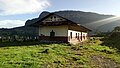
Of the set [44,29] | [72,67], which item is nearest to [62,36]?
[44,29]

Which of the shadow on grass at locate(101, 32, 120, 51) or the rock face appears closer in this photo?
the shadow on grass at locate(101, 32, 120, 51)

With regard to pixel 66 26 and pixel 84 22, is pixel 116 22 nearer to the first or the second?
pixel 84 22

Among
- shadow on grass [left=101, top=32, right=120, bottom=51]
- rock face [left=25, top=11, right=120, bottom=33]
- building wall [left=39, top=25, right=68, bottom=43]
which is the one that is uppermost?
rock face [left=25, top=11, right=120, bottom=33]

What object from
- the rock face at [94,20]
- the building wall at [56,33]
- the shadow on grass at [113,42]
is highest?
the rock face at [94,20]

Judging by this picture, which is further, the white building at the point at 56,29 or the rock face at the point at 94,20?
the rock face at the point at 94,20

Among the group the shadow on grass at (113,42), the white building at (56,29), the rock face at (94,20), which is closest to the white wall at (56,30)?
the white building at (56,29)


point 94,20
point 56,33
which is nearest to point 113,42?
point 56,33

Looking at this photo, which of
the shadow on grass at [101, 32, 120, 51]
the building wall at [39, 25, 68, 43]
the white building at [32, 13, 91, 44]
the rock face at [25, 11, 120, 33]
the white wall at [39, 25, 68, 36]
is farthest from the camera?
the rock face at [25, 11, 120, 33]

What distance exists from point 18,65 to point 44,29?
23.9 meters

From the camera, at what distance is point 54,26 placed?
1422 inches

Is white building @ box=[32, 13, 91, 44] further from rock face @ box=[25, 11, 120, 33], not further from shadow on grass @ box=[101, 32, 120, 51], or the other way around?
rock face @ box=[25, 11, 120, 33]

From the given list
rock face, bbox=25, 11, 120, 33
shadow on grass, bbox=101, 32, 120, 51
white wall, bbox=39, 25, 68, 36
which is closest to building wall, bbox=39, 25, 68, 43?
white wall, bbox=39, 25, 68, 36

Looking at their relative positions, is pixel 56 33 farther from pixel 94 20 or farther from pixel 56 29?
pixel 94 20

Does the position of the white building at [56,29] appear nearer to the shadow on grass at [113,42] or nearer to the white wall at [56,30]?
the white wall at [56,30]
